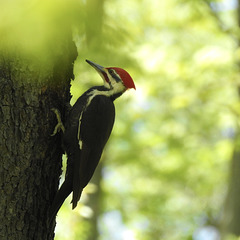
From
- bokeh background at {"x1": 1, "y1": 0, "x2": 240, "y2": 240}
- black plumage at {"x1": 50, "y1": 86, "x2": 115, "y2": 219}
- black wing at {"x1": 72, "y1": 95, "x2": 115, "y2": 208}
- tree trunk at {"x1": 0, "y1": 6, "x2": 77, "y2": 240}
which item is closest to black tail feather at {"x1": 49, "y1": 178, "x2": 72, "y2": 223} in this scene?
tree trunk at {"x1": 0, "y1": 6, "x2": 77, "y2": 240}

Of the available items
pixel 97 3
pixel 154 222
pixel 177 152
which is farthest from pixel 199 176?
pixel 97 3

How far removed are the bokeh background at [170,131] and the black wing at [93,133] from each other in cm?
54

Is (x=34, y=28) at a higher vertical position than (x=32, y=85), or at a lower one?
lower

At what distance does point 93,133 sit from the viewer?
3.21 metres

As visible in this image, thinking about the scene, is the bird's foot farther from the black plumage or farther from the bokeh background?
the bokeh background

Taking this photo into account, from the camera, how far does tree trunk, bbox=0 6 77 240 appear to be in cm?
236

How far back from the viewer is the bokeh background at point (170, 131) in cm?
588

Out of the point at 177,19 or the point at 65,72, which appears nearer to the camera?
the point at 65,72

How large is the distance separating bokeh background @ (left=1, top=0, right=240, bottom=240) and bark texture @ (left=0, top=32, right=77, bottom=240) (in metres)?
1.18

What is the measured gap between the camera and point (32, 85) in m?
2.55

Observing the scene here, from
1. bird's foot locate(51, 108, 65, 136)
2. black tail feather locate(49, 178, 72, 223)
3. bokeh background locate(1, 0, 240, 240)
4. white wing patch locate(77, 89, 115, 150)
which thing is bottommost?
black tail feather locate(49, 178, 72, 223)

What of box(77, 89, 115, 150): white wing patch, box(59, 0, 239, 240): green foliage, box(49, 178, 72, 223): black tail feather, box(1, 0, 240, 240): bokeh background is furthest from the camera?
box(59, 0, 239, 240): green foliage

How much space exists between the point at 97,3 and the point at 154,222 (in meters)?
8.67

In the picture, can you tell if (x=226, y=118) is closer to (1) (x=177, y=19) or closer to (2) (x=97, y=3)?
(1) (x=177, y=19)
